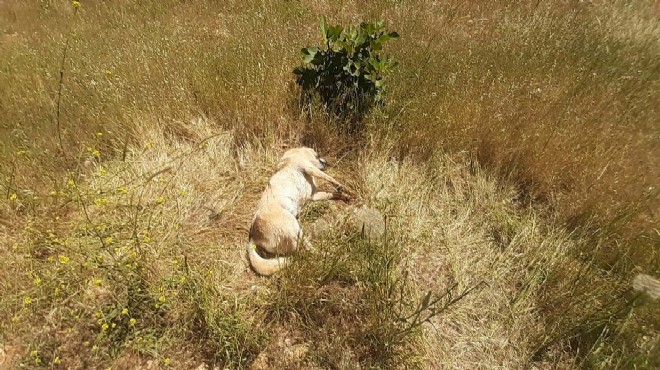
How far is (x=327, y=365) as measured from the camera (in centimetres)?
205

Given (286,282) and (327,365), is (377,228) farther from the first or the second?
(327,365)

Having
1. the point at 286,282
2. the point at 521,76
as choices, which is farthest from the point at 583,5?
the point at 286,282

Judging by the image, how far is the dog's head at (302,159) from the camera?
118 inches

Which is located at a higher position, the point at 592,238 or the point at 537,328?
the point at 592,238

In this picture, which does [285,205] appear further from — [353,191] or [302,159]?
[353,191]

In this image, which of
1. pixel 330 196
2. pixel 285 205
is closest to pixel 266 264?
pixel 285 205

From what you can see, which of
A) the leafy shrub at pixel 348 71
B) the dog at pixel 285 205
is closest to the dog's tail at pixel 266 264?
the dog at pixel 285 205

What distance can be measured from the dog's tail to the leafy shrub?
160cm

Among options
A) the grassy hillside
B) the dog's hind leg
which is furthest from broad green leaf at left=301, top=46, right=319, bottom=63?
the dog's hind leg

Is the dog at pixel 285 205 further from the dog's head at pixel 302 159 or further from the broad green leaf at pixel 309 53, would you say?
the broad green leaf at pixel 309 53

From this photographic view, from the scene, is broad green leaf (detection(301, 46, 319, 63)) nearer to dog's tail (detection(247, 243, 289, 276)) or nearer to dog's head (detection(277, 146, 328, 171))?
dog's head (detection(277, 146, 328, 171))

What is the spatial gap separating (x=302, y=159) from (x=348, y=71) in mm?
957

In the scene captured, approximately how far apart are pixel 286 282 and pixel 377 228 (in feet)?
2.54

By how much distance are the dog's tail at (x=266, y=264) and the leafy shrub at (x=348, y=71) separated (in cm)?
160
